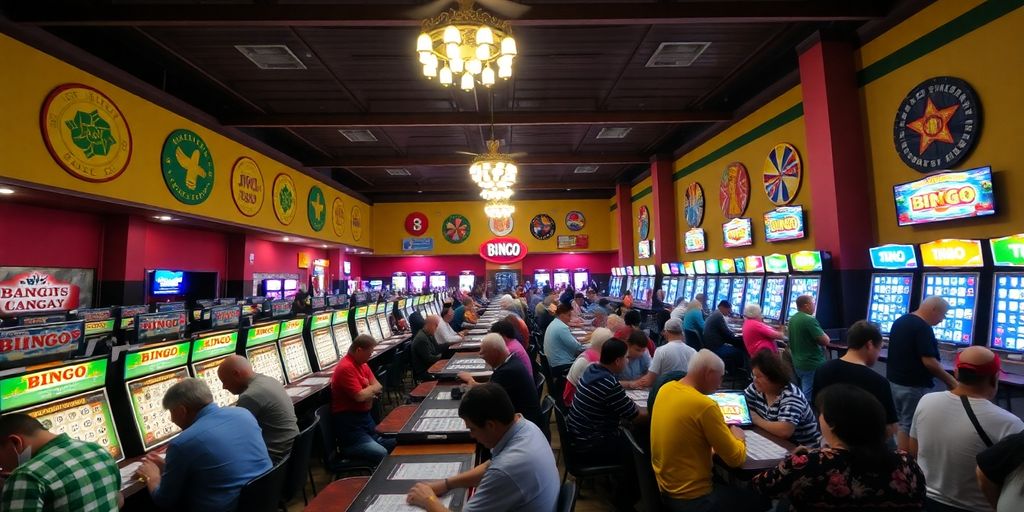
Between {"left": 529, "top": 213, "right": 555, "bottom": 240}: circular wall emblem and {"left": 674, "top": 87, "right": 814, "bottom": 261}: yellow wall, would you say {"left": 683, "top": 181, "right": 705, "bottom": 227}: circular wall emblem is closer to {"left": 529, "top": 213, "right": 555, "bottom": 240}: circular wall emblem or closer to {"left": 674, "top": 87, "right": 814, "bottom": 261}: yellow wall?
{"left": 674, "top": 87, "right": 814, "bottom": 261}: yellow wall

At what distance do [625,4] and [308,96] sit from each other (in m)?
5.47

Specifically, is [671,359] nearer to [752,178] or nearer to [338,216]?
[752,178]

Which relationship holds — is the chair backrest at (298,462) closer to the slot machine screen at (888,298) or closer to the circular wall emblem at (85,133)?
the slot machine screen at (888,298)

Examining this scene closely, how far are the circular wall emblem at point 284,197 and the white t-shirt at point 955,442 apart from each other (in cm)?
1102

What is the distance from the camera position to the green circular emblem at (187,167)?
24.1 ft

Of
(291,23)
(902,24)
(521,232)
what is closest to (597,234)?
(521,232)

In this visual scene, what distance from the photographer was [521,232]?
17.8m

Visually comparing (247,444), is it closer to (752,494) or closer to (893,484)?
(752,494)

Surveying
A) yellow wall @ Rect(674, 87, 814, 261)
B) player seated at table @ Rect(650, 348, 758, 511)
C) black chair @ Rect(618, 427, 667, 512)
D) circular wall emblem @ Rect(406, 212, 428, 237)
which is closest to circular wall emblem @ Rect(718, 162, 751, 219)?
yellow wall @ Rect(674, 87, 814, 261)

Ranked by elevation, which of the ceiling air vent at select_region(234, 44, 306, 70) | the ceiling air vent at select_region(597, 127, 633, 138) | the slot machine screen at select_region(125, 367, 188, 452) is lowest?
the slot machine screen at select_region(125, 367, 188, 452)

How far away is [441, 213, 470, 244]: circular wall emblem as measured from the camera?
696 inches

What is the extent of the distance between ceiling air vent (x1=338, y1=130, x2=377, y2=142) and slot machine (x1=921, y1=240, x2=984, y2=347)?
30.9 feet

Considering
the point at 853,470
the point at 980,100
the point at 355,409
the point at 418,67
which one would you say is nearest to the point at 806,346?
the point at 980,100

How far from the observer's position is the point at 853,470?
1.60 m
